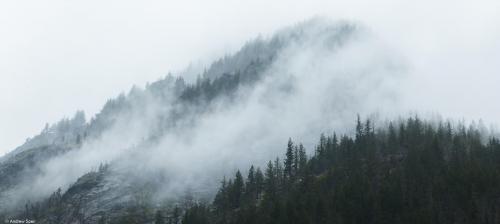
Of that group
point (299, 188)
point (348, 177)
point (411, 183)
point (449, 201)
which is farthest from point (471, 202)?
point (299, 188)

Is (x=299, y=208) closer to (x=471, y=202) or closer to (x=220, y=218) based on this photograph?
(x=220, y=218)

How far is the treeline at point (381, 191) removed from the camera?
461 ft

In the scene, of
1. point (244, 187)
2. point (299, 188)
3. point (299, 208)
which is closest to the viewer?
point (299, 208)

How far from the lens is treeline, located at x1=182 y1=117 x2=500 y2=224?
14050 centimetres

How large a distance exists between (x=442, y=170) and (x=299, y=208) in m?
49.9

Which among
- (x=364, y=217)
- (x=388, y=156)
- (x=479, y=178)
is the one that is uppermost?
(x=388, y=156)

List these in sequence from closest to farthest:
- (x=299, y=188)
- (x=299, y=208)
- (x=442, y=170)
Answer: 1. (x=299, y=208)
2. (x=442, y=170)
3. (x=299, y=188)

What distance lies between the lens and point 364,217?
14312cm

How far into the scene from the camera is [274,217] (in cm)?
14775

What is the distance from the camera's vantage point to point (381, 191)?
496 ft

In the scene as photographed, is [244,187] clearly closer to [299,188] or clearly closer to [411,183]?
[299,188]

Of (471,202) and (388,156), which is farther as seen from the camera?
(388,156)

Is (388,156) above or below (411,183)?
above

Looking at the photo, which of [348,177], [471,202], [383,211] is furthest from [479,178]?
[348,177]
